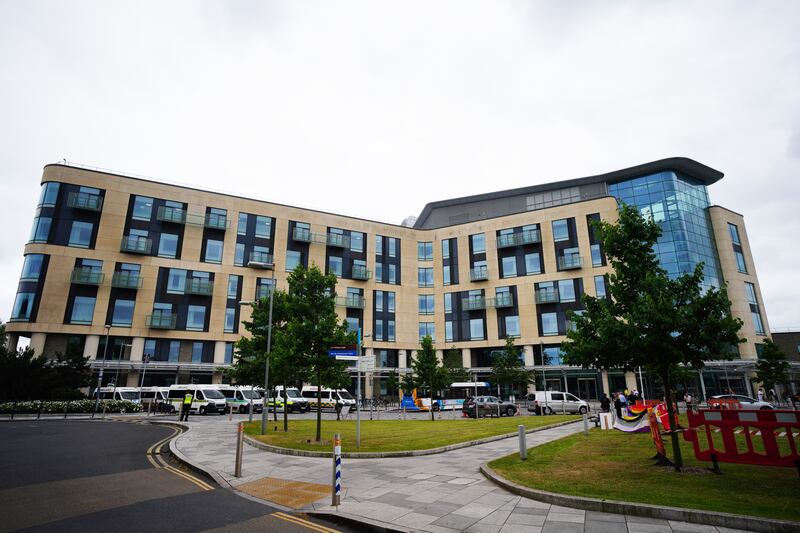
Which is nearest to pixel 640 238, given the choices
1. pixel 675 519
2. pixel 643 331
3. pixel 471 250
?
pixel 643 331

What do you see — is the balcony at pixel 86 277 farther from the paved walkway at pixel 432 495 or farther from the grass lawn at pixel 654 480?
the grass lawn at pixel 654 480

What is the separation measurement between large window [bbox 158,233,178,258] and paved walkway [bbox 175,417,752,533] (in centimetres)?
3715

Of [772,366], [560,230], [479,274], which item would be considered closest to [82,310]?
[479,274]

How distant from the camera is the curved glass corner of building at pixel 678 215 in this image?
5384cm

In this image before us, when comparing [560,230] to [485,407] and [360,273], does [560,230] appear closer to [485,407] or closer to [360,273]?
[360,273]

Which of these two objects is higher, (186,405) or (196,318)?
(196,318)

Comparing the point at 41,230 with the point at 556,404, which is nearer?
the point at 556,404

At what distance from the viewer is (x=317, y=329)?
17.9 metres

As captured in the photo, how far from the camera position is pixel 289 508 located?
314 inches

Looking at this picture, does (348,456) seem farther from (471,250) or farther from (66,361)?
(471,250)

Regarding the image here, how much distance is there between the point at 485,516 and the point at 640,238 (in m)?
8.89

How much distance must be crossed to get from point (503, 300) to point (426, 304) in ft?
35.0

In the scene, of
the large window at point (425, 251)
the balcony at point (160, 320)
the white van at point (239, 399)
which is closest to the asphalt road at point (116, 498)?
the white van at point (239, 399)

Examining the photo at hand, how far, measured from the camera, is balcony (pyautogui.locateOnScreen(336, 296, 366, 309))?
53531mm
